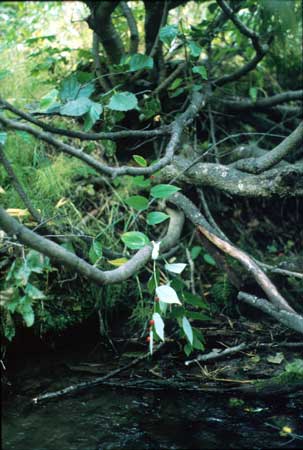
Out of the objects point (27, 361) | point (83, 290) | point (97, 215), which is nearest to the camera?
point (27, 361)

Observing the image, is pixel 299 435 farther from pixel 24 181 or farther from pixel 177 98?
pixel 177 98

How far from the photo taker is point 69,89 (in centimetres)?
177

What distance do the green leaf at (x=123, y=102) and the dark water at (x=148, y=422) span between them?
1174 millimetres

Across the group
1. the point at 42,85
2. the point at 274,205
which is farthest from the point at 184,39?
the point at 274,205

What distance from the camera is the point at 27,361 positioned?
2.38 metres

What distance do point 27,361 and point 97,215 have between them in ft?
2.91

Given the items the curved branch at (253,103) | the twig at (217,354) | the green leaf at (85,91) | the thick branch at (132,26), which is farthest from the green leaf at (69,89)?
the curved branch at (253,103)

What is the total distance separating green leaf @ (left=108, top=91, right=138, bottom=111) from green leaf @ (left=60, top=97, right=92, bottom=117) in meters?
0.11

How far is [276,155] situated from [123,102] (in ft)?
2.41

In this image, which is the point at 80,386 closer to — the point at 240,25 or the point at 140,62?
the point at 140,62

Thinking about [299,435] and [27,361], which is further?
[27,361]

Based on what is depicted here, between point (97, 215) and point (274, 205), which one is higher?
point (97, 215)

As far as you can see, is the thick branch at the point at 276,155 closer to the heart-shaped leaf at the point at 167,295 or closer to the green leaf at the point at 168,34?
the green leaf at the point at 168,34

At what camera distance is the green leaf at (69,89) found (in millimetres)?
1763
